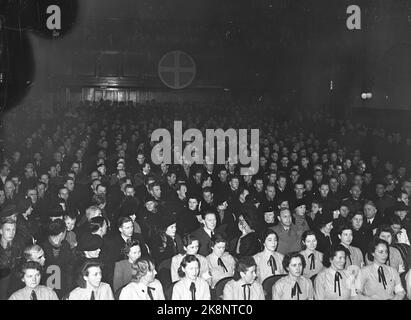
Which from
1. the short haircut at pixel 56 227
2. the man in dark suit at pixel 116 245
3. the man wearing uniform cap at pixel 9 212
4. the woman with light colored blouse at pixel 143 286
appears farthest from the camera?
the man wearing uniform cap at pixel 9 212

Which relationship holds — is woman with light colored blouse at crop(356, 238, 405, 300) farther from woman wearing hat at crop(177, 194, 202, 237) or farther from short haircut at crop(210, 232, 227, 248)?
woman wearing hat at crop(177, 194, 202, 237)

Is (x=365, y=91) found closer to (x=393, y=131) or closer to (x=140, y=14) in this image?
(x=393, y=131)

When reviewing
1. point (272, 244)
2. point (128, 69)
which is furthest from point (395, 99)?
Result: point (272, 244)

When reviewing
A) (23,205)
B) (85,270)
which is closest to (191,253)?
(85,270)

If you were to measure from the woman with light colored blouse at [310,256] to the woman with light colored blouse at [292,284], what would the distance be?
2.89 feet

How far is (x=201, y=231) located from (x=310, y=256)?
63.6 inches

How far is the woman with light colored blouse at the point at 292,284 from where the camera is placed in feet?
19.2

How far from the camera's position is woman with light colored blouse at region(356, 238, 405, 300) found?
20.5ft

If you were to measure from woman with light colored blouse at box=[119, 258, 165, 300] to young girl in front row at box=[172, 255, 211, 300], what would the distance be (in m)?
0.22


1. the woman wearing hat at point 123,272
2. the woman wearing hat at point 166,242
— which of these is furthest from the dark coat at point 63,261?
the woman wearing hat at point 166,242

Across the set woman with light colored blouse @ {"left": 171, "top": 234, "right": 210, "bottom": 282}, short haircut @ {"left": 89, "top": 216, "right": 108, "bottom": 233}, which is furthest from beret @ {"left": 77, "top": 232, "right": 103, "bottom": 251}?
woman with light colored blouse @ {"left": 171, "top": 234, "right": 210, "bottom": 282}

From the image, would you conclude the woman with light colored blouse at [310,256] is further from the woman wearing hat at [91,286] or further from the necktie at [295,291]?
the woman wearing hat at [91,286]

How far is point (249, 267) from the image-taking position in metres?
5.76
